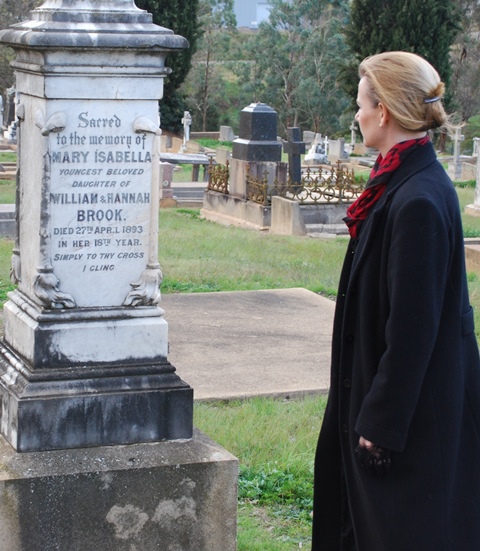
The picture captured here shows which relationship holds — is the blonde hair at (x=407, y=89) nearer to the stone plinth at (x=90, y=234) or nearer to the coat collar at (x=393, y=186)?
the coat collar at (x=393, y=186)

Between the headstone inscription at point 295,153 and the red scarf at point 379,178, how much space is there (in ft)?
46.2

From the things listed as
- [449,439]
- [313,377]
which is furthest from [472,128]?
[449,439]

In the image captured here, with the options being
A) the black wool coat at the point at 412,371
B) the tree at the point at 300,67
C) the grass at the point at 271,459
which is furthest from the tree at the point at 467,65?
the black wool coat at the point at 412,371

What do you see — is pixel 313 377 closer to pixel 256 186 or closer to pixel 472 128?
pixel 256 186

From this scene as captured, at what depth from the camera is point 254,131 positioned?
17234mm

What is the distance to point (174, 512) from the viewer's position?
3648 mm

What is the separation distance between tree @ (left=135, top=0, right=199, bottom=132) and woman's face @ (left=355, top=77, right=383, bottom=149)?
32.2 m

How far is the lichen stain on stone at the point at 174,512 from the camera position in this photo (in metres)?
3.62

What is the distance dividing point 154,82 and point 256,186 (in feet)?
43.6

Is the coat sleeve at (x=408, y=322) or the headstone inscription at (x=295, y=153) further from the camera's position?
the headstone inscription at (x=295, y=153)

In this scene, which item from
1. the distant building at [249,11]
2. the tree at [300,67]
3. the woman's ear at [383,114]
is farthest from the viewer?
the distant building at [249,11]

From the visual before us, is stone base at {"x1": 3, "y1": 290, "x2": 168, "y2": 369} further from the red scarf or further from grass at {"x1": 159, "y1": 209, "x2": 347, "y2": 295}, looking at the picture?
grass at {"x1": 159, "y1": 209, "x2": 347, "y2": 295}

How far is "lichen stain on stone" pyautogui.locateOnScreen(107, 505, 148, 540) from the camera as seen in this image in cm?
357

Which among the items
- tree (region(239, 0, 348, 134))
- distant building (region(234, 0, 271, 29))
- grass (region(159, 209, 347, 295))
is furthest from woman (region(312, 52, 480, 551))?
distant building (region(234, 0, 271, 29))
